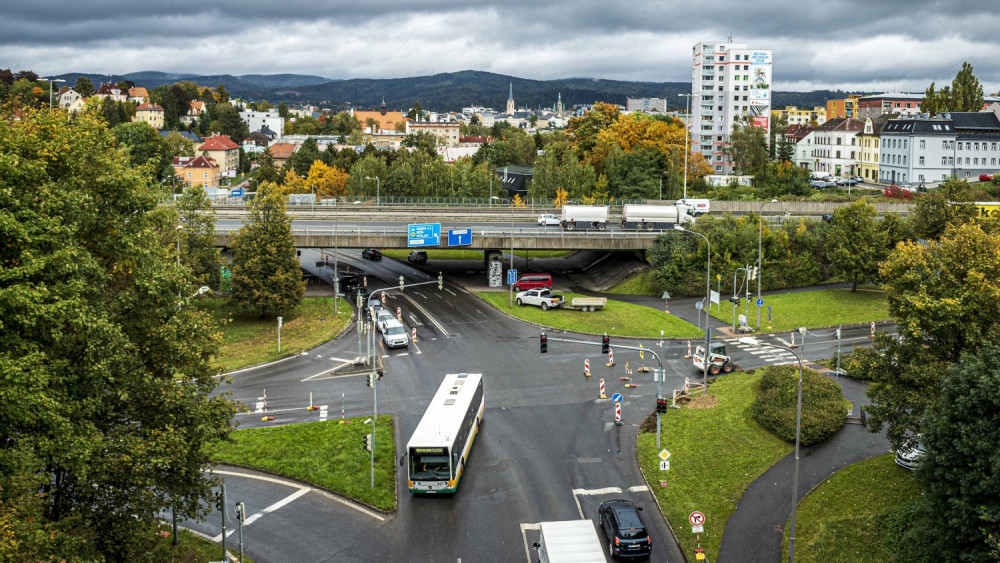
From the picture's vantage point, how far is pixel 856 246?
193 feet

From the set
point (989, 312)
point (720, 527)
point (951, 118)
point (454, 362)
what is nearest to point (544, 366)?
point (454, 362)

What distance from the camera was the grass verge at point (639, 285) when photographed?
6594 centimetres

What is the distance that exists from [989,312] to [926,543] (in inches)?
393

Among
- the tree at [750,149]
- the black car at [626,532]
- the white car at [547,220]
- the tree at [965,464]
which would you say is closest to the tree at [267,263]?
the white car at [547,220]

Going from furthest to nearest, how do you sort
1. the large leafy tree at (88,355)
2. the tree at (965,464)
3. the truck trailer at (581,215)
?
the truck trailer at (581,215) → the tree at (965,464) → the large leafy tree at (88,355)

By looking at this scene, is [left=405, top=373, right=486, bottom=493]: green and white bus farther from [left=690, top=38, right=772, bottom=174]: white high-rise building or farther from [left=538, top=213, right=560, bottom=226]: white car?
[left=690, top=38, right=772, bottom=174]: white high-rise building

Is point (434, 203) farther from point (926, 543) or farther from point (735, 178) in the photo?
point (926, 543)

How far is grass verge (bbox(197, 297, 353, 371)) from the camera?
4950cm

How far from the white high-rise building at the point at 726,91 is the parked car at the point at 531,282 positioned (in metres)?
86.6

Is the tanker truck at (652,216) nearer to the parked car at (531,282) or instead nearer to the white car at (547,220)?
the white car at (547,220)

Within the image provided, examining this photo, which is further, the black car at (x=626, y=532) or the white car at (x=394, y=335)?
the white car at (x=394, y=335)

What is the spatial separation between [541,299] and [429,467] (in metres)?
31.1

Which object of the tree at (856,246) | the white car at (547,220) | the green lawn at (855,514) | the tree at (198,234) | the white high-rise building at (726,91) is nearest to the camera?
the green lawn at (855,514)

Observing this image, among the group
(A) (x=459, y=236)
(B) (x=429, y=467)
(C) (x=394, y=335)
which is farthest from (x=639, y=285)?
(B) (x=429, y=467)
